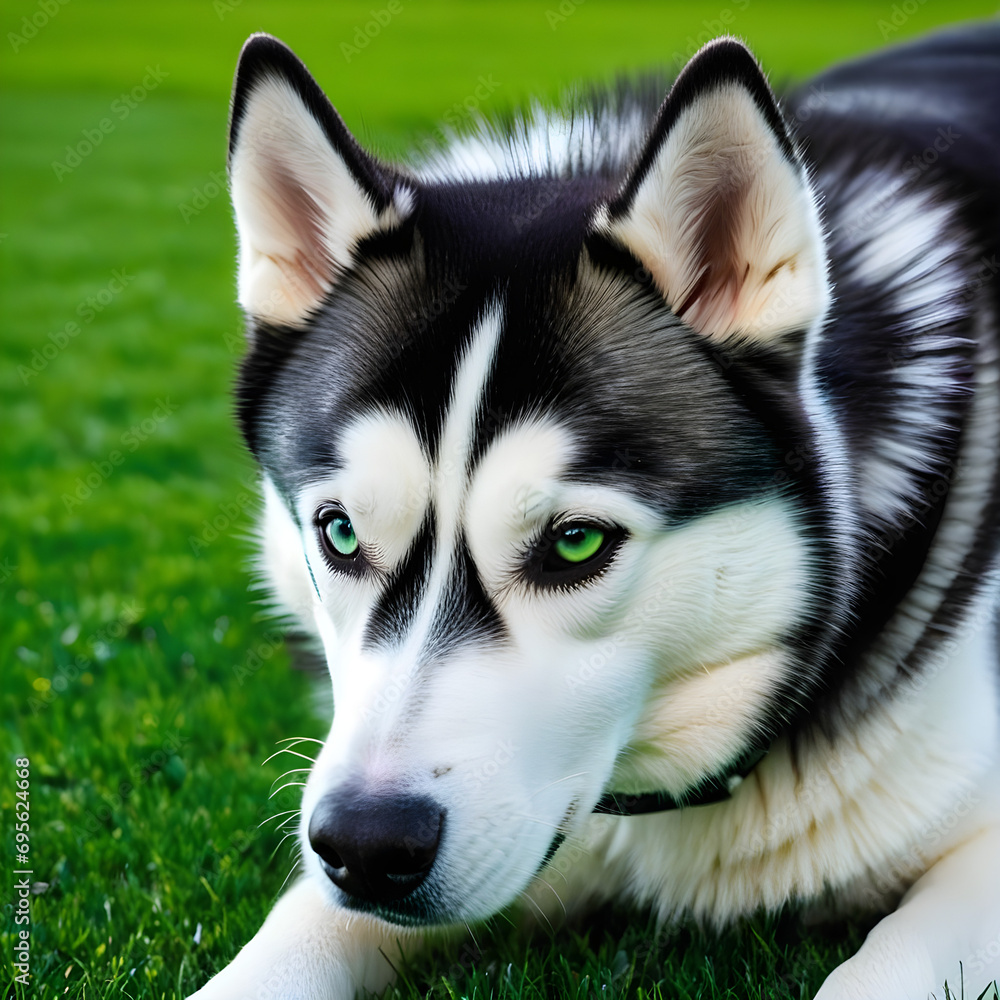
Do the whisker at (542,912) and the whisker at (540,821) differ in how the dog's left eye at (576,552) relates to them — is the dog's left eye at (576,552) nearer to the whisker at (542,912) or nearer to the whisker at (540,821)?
the whisker at (540,821)

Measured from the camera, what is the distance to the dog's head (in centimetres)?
196

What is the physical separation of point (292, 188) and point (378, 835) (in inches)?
54.9

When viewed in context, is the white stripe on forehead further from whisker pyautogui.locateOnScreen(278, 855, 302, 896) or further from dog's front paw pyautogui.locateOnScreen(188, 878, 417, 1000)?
whisker pyautogui.locateOnScreen(278, 855, 302, 896)

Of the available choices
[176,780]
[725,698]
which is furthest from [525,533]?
[176,780]

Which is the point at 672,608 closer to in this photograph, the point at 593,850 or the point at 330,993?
the point at 593,850

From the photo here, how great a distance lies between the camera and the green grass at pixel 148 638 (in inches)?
95.1

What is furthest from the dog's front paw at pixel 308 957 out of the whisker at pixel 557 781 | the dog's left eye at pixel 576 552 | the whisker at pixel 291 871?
the dog's left eye at pixel 576 552

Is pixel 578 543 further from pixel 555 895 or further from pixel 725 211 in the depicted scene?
pixel 555 895

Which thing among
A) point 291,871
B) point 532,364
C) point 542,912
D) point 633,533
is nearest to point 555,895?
point 542,912

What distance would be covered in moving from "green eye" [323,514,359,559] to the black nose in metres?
0.54

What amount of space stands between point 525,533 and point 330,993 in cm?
99

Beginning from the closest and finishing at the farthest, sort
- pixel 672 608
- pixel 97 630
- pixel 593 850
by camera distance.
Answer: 1. pixel 672 608
2. pixel 593 850
3. pixel 97 630

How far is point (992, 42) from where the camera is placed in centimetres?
428

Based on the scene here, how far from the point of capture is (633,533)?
6.84ft
